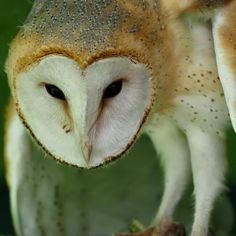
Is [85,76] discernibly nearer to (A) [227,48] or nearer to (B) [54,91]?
(B) [54,91]

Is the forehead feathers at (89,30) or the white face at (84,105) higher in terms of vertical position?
the forehead feathers at (89,30)

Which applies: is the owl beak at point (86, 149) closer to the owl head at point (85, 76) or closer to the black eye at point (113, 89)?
the owl head at point (85, 76)

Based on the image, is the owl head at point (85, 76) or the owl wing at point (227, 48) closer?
the owl head at point (85, 76)

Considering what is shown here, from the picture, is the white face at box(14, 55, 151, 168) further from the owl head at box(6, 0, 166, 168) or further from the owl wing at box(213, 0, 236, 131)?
the owl wing at box(213, 0, 236, 131)

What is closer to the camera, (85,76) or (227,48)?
(85,76)

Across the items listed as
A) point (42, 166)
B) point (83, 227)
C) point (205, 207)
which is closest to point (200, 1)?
point (205, 207)

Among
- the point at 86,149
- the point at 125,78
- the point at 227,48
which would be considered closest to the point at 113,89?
the point at 125,78

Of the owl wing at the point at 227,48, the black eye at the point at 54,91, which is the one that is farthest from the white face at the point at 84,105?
the owl wing at the point at 227,48
